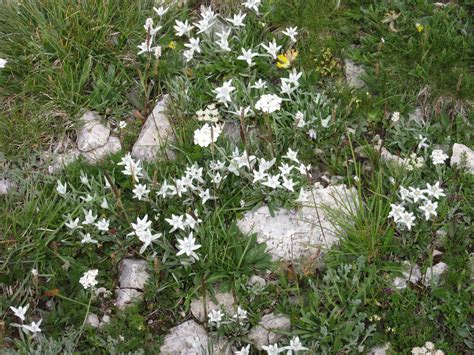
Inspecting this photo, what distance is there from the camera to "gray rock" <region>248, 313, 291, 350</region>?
486 cm

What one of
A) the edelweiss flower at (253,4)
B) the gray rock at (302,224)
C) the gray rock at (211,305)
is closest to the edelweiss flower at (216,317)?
the gray rock at (211,305)

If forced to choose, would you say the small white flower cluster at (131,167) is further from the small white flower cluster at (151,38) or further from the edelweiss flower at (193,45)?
the edelweiss flower at (193,45)

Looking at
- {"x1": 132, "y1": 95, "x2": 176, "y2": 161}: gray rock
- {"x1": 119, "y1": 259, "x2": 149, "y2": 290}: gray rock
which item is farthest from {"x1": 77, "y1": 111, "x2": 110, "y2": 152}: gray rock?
{"x1": 119, "y1": 259, "x2": 149, "y2": 290}: gray rock

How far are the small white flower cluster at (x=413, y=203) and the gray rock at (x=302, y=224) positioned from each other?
383 millimetres

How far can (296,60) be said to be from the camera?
612cm

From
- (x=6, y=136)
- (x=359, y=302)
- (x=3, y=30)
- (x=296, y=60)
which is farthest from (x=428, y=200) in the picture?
(x=3, y=30)

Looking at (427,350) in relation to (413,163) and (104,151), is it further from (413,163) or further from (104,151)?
(104,151)

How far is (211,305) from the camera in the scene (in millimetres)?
5055

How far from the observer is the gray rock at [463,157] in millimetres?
5345

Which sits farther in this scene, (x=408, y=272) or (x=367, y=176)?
(x=367, y=176)

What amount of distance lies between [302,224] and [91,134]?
2241mm

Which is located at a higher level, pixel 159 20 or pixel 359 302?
pixel 159 20

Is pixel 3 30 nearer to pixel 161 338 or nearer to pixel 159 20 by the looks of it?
pixel 159 20

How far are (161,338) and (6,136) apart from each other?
2521 mm
